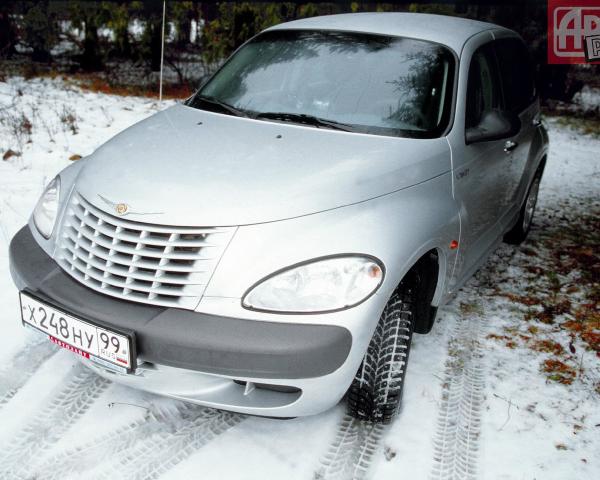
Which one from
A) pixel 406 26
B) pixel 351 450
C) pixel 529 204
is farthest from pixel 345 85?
pixel 529 204

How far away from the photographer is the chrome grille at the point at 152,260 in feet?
7.18

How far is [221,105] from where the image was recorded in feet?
11.0

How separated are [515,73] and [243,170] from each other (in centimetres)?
258

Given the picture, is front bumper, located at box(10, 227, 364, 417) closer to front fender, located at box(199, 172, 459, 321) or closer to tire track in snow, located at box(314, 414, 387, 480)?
front fender, located at box(199, 172, 459, 321)

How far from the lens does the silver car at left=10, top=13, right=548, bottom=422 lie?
2150 mm

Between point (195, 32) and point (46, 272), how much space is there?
30.0 feet

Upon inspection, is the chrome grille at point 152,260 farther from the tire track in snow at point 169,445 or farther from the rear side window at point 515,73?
the rear side window at point 515,73

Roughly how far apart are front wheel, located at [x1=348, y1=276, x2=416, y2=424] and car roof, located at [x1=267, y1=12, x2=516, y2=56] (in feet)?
5.24

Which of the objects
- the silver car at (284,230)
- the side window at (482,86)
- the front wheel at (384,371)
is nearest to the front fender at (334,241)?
the silver car at (284,230)

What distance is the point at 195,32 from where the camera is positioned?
10.7 m

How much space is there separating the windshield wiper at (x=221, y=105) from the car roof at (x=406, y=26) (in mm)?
771

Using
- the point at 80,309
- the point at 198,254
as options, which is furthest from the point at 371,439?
the point at 80,309

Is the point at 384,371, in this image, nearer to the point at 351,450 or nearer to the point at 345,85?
the point at 351,450

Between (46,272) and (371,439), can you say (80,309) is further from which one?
(371,439)
